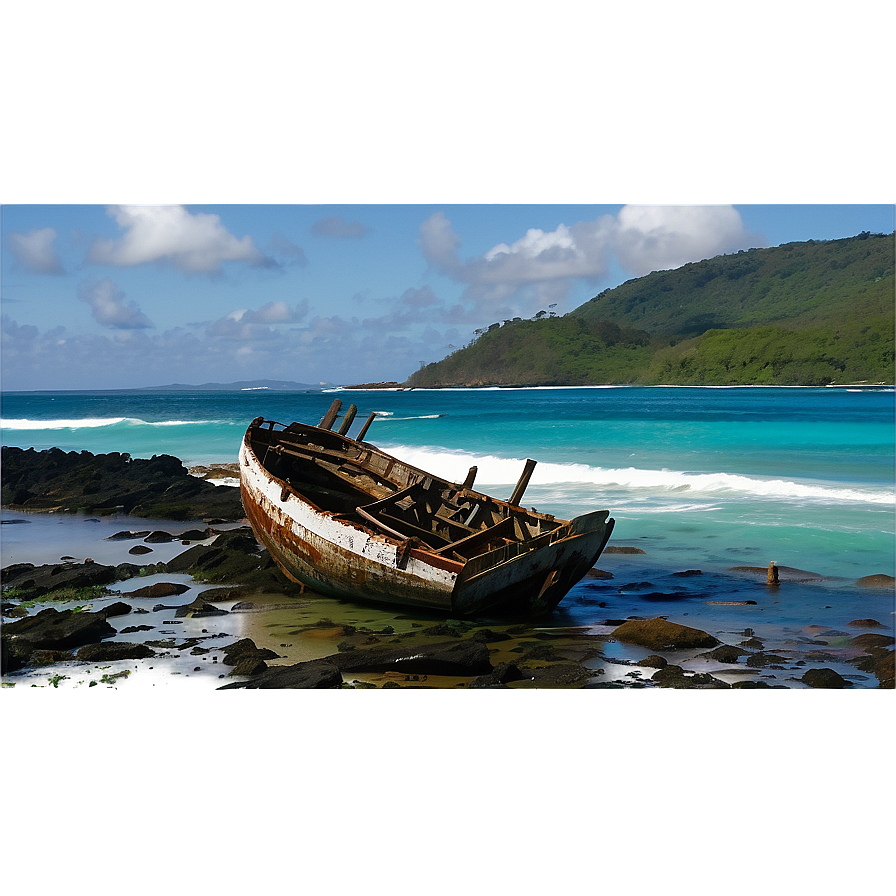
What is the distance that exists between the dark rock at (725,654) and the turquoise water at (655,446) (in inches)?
72.0

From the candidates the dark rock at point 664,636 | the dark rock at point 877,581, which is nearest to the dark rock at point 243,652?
the dark rock at point 664,636

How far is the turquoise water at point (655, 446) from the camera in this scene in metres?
8.10

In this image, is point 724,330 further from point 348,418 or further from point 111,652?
point 111,652

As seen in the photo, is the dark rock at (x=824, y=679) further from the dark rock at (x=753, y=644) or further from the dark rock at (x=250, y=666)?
the dark rock at (x=250, y=666)

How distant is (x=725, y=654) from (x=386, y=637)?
7.18 ft

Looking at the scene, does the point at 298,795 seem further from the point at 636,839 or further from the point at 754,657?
the point at 754,657

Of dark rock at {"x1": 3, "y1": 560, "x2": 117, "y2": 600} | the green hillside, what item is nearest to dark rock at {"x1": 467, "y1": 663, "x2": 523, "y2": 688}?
the green hillside

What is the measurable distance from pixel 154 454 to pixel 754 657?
9.13 metres

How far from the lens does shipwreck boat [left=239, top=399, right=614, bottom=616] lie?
609 cm

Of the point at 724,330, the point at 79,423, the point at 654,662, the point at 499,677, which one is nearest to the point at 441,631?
the point at 499,677

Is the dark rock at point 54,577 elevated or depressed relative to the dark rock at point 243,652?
elevated

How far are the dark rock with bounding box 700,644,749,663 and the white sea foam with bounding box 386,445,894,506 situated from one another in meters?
3.33

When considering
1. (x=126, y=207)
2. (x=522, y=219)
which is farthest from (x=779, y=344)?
(x=126, y=207)

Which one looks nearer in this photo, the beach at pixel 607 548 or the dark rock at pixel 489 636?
the beach at pixel 607 548
